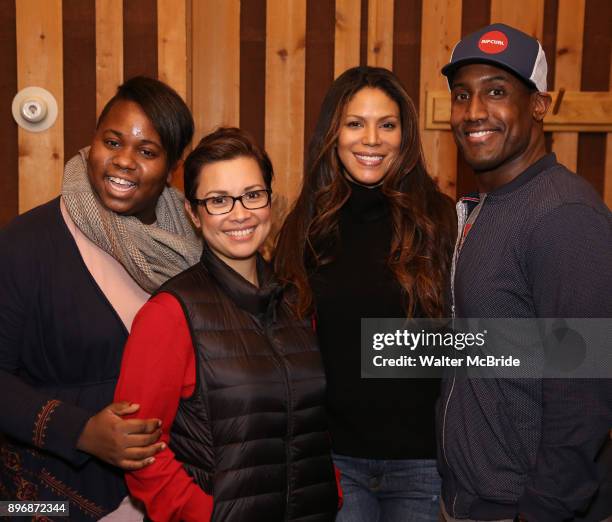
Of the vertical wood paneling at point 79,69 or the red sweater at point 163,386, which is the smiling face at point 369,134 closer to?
the red sweater at point 163,386

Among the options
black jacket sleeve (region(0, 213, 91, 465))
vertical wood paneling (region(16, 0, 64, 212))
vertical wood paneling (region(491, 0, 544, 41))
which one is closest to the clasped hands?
black jacket sleeve (region(0, 213, 91, 465))

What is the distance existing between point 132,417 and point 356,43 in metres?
2.04

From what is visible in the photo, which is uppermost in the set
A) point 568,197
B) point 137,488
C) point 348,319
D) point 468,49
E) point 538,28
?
point 538,28

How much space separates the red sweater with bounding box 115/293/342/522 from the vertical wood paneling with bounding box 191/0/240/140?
1639mm

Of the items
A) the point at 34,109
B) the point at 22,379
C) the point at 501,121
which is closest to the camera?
the point at 501,121

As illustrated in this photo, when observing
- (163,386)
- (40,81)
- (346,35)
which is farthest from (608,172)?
(40,81)

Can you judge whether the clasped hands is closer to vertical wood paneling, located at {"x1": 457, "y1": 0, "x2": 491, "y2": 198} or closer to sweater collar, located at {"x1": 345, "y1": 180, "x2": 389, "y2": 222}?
sweater collar, located at {"x1": 345, "y1": 180, "x2": 389, "y2": 222}

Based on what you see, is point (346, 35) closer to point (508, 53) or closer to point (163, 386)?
point (508, 53)

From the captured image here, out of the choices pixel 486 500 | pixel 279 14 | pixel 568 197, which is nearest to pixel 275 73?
pixel 279 14

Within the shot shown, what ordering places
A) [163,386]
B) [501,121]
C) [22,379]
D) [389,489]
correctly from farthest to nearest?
[389,489], [22,379], [501,121], [163,386]

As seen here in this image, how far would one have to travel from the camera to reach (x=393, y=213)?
2027 millimetres

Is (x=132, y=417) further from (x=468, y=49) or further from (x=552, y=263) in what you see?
(x=468, y=49)

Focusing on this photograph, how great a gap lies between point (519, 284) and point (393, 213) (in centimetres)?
62

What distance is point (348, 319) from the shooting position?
189cm
